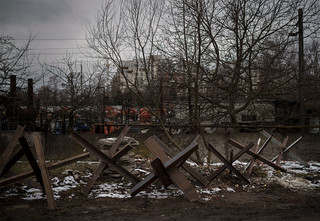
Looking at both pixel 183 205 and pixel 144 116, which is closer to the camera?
pixel 183 205

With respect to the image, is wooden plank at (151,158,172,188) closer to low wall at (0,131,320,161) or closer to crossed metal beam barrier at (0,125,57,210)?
crossed metal beam barrier at (0,125,57,210)

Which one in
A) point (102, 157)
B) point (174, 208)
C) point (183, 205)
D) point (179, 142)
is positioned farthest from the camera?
point (179, 142)

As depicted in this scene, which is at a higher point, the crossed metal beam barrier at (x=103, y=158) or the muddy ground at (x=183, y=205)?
the crossed metal beam barrier at (x=103, y=158)

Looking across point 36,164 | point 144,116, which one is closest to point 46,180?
point 36,164

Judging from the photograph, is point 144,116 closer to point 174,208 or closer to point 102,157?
point 102,157

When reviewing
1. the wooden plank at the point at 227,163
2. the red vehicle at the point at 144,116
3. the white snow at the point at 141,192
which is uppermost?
the red vehicle at the point at 144,116

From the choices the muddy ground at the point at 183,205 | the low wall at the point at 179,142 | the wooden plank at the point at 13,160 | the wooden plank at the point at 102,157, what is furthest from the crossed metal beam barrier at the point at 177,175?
the low wall at the point at 179,142

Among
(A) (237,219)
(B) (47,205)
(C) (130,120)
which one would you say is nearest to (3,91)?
(C) (130,120)

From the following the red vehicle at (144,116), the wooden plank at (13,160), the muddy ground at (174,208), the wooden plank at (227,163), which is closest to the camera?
the muddy ground at (174,208)

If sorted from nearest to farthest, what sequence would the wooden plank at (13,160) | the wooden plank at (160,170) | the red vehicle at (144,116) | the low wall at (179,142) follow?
the wooden plank at (160,170), the wooden plank at (13,160), the low wall at (179,142), the red vehicle at (144,116)

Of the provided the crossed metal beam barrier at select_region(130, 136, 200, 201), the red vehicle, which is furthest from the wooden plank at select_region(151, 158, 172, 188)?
the red vehicle

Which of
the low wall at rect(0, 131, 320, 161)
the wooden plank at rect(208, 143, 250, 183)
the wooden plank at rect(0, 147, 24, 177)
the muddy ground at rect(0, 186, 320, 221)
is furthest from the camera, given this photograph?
the low wall at rect(0, 131, 320, 161)

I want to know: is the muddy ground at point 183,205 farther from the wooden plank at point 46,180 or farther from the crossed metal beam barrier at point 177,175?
the crossed metal beam barrier at point 177,175

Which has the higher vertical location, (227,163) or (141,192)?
(227,163)
